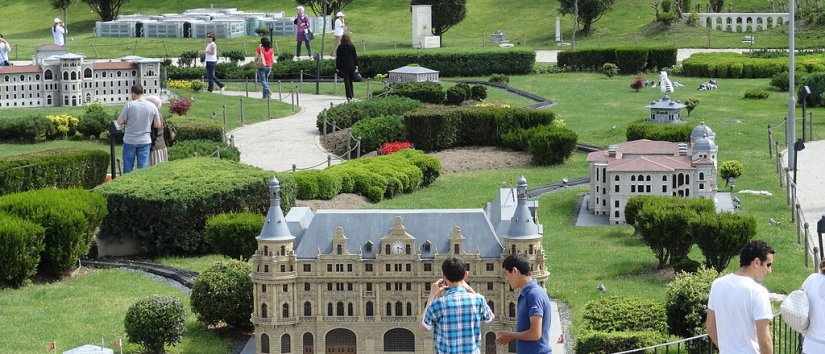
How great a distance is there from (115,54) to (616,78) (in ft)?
78.8

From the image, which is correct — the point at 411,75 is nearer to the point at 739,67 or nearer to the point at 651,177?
the point at 739,67

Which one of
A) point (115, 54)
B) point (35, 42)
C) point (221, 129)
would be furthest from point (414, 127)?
point (35, 42)

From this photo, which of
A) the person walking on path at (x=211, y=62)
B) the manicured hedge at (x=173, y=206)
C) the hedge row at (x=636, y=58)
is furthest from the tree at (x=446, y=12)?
the manicured hedge at (x=173, y=206)

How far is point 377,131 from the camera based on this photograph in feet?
147

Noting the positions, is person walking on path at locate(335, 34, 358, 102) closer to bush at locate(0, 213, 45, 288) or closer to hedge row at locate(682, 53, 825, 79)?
hedge row at locate(682, 53, 825, 79)

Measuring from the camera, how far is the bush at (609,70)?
67688 mm

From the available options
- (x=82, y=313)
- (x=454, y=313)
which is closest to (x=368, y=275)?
(x=82, y=313)

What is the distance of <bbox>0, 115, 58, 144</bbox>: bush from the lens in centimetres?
4403

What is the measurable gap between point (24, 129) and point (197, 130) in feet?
17.9

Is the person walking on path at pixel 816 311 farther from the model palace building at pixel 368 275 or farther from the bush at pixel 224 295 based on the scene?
the bush at pixel 224 295

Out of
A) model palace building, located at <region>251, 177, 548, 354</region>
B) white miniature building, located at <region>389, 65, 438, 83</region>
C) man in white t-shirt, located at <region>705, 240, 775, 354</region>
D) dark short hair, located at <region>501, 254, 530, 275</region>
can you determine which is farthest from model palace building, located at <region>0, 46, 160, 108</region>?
man in white t-shirt, located at <region>705, 240, 775, 354</region>

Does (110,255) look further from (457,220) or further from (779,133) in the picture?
(779,133)

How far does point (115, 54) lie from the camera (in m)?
72.1

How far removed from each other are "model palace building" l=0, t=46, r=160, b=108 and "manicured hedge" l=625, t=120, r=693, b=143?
1774cm
